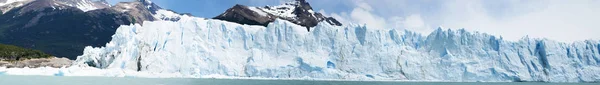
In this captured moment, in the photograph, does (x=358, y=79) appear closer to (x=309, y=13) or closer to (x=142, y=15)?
(x=309, y=13)

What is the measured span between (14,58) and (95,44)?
65527 millimetres

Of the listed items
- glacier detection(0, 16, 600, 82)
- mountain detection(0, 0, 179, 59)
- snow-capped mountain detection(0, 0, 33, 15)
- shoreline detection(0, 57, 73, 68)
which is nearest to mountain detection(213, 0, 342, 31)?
mountain detection(0, 0, 179, 59)

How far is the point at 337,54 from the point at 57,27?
111m

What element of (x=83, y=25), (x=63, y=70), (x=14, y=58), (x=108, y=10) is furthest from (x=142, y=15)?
(x=63, y=70)

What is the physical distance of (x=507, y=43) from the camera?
132 ft

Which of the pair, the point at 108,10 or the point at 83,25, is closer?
the point at 83,25

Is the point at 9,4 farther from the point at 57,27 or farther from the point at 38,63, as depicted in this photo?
the point at 38,63

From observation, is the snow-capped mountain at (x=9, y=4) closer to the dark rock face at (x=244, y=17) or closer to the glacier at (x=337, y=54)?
the dark rock face at (x=244, y=17)

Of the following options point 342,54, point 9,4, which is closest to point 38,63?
point 342,54

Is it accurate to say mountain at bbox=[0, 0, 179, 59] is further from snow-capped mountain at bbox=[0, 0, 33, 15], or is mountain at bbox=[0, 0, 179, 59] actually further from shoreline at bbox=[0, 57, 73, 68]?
shoreline at bbox=[0, 57, 73, 68]

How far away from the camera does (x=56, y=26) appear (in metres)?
133

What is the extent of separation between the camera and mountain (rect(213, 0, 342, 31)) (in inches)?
3632

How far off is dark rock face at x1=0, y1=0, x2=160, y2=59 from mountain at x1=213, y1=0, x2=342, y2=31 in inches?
1212

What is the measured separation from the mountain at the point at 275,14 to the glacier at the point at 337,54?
49.8 m
